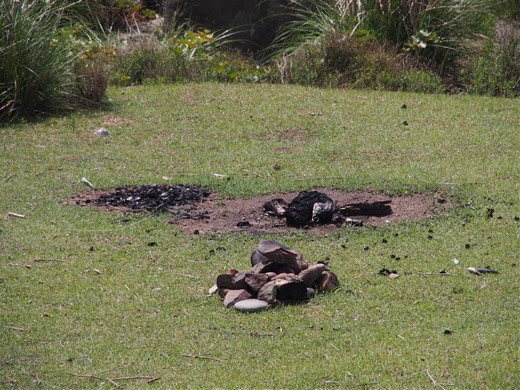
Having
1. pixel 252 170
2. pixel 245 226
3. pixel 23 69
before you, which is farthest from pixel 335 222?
pixel 23 69

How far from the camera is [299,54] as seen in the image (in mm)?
13500

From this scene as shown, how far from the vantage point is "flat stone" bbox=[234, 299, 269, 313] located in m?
5.96

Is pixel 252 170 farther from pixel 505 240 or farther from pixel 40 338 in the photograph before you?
pixel 40 338

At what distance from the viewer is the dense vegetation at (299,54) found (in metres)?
11.5

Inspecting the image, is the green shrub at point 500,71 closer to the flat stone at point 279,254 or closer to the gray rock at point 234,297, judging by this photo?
the flat stone at point 279,254

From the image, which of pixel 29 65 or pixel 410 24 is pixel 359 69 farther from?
pixel 29 65

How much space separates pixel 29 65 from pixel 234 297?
20.5 ft

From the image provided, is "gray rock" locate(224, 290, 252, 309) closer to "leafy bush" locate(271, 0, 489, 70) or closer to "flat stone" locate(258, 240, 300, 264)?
"flat stone" locate(258, 240, 300, 264)

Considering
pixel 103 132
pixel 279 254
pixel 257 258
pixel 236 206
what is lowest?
pixel 103 132

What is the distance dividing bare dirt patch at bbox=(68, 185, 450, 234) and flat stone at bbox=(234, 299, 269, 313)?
5.40ft

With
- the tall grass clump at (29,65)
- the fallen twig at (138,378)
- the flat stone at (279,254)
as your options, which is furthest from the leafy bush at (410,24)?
the fallen twig at (138,378)

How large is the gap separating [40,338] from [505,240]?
11.7ft

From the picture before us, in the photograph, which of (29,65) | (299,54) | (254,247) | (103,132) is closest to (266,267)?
(254,247)

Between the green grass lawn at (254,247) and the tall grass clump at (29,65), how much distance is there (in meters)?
0.39
